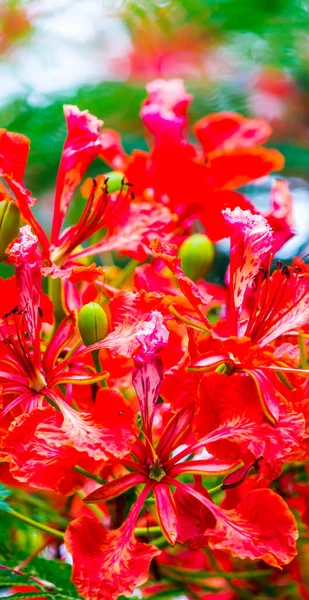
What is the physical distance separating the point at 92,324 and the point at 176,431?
14 cm

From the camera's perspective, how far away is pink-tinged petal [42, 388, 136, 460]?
741 mm

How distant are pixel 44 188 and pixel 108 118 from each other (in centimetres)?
21

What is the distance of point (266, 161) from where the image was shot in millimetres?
1179

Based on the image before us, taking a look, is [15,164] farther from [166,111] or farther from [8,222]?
[166,111]

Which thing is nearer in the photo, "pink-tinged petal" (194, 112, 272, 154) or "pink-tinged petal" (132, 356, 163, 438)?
"pink-tinged petal" (132, 356, 163, 438)

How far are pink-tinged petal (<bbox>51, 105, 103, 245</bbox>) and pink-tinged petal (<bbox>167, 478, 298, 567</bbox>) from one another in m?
0.42

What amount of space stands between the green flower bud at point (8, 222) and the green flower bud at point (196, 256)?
0.72 ft

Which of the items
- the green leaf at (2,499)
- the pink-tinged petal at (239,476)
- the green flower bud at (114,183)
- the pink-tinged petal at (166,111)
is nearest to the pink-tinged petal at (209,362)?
the pink-tinged petal at (239,476)

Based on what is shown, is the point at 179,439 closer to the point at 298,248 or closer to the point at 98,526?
the point at 98,526

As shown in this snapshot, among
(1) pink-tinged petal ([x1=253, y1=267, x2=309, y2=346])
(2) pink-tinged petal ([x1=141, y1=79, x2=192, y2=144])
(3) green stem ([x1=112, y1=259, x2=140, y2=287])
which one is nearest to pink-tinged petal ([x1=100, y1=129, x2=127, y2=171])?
(2) pink-tinged petal ([x1=141, y1=79, x2=192, y2=144])

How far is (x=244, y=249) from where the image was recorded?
0.87 metres

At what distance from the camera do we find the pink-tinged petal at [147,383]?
797mm

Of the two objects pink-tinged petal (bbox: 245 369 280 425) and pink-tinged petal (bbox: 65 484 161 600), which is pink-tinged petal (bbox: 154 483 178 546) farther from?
pink-tinged petal (bbox: 245 369 280 425)

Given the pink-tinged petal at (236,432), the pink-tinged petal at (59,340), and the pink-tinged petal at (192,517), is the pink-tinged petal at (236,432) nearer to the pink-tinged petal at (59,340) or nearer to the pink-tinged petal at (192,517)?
the pink-tinged petal at (192,517)
